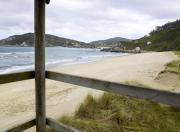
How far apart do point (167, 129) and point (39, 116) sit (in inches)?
86.2

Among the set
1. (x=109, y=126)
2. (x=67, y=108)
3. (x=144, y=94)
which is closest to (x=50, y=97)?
(x=67, y=108)

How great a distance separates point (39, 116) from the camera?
2.95 meters

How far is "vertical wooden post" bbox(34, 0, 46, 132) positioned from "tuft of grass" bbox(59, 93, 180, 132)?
4.38 ft

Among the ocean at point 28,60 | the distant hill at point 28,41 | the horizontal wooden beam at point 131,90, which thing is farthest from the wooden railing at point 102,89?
the distant hill at point 28,41

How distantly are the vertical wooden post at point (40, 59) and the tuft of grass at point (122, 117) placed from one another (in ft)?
4.38

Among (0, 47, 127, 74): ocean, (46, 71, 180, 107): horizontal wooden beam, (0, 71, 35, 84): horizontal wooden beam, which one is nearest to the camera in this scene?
(46, 71, 180, 107): horizontal wooden beam

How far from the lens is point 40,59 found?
284cm

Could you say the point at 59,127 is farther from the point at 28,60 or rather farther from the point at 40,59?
the point at 28,60

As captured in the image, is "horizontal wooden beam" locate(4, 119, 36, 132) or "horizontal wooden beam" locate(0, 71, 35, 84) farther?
"horizontal wooden beam" locate(4, 119, 36, 132)

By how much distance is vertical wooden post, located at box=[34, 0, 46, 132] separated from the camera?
277cm

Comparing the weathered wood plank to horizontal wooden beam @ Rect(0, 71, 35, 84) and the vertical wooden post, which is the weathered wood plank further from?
horizontal wooden beam @ Rect(0, 71, 35, 84)

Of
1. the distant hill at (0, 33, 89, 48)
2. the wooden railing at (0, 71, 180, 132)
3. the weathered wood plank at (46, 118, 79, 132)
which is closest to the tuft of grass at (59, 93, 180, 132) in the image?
the weathered wood plank at (46, 118, 79, 132)

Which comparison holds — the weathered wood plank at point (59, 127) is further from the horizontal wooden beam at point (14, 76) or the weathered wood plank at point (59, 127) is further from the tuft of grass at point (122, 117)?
the tuft of grass at point (122, 117)

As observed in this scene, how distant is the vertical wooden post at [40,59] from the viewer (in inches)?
109
